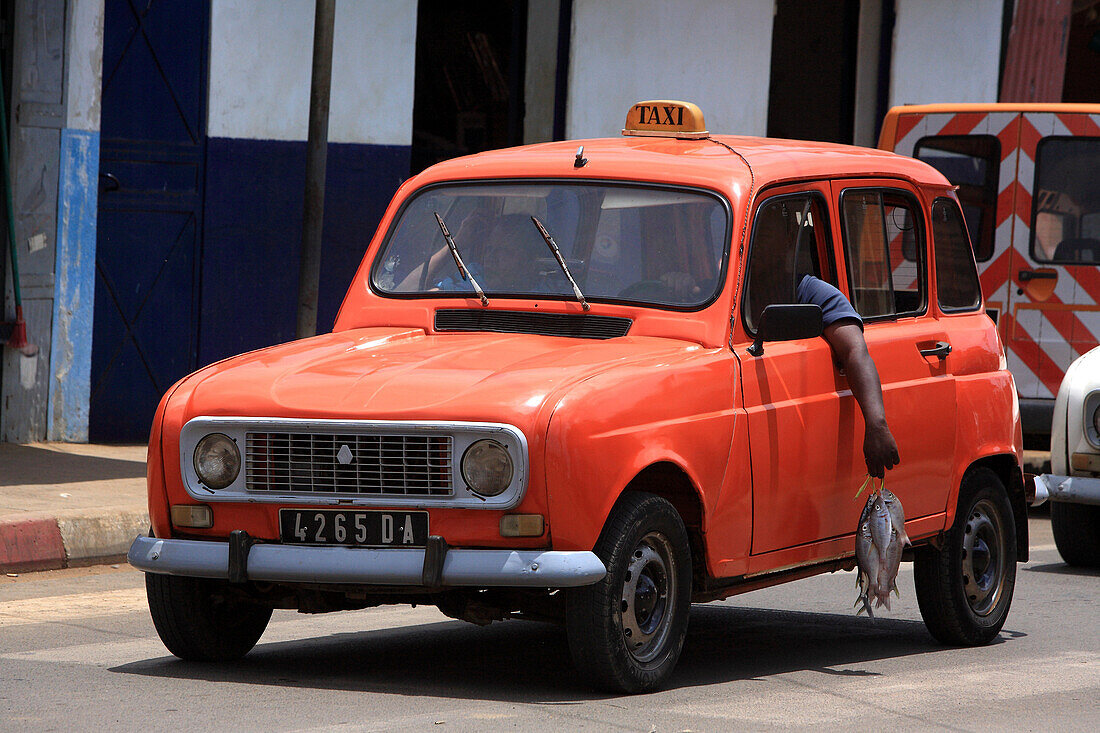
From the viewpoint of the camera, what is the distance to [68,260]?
1262cm

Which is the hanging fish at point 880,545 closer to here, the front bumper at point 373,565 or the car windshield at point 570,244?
the car windshield at point 570,244

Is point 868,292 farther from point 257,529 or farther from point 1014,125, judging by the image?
point 1014,125

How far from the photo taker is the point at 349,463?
17.8 feet

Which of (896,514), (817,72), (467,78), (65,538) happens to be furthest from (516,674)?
(817,72)

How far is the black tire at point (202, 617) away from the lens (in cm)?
588

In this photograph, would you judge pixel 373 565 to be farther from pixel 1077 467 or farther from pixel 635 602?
pixel 1077 467

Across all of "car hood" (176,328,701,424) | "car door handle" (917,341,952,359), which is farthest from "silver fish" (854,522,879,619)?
"car hood" (176,328,701,424)

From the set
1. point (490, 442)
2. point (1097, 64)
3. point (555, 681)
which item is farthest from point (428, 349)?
point (1097, 64)

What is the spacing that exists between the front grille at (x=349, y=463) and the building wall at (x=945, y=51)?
12822 millimetres

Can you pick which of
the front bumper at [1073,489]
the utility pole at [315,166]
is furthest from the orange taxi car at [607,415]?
the utility pole at [315,166]

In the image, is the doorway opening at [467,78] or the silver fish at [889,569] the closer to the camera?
the silver fish at [889,569]

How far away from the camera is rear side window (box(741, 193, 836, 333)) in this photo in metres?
6.32

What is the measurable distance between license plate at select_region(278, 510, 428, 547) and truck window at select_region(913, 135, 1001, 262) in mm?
7801

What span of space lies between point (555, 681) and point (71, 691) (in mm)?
1609
